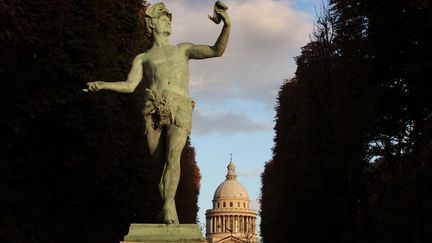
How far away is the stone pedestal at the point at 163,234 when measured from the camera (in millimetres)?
9555

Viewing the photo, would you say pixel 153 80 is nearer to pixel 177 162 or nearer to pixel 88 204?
pixel 177 162

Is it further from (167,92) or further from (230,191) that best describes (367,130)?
(230,191)

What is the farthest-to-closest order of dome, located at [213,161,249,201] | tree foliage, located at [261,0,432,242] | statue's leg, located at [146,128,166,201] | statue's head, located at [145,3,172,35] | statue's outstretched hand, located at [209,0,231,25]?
dome, located at [213,161,249,201], tree foliage, located at [261,0,432,242], statue's head, located at [145,3,172,35], statue's outstretched hand, located at [209,0,231,25], statue's leg, located at [146,128,166,201]

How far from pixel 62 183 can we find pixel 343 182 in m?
13.3

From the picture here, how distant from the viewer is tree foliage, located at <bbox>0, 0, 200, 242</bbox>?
2100 centimetres

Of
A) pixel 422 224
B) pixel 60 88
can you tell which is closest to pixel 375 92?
pixel 422 224

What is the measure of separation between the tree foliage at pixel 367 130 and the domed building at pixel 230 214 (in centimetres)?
11190

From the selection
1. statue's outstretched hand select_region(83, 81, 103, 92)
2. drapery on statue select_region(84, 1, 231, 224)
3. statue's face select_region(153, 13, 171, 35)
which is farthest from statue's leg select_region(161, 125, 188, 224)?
statue's face select_region(153, 13, 171, 35)

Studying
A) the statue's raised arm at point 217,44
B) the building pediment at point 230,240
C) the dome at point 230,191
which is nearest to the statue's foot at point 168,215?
the statue's raised arm at point 217,44

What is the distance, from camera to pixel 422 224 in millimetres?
25047

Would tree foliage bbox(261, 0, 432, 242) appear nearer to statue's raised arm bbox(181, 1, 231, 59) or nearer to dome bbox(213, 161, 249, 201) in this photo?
statue's raised arm bbox(181, 1, 231, 59)

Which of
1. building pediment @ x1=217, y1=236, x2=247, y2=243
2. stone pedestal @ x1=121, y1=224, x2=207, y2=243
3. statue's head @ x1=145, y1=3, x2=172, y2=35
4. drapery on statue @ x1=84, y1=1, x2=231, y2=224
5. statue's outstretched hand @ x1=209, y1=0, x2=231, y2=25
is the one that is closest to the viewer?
stone pedestal @ x1=121, y1=224, x2=207, y2=243

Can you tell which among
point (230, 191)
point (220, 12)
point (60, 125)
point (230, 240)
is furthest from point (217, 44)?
point (230, 191)

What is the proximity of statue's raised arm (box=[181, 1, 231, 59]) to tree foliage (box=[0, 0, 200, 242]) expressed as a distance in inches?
411
